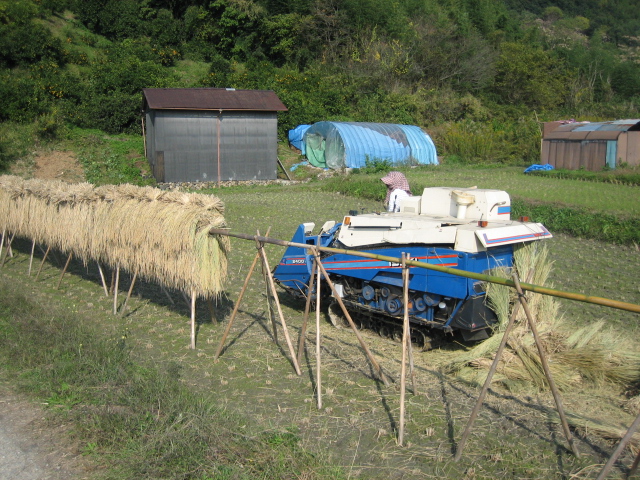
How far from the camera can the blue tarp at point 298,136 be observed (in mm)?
33625

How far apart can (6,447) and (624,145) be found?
30.4 metres

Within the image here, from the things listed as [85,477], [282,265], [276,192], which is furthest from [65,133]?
[85,477]

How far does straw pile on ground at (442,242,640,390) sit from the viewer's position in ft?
22.8

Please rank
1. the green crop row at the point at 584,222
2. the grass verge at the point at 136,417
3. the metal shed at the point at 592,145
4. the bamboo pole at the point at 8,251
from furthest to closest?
the metal shed at the point at 592,145, the green crop row at the point at 584,222, the bamboo pole at the point at 8,251, the grass verge at the point at 136,417

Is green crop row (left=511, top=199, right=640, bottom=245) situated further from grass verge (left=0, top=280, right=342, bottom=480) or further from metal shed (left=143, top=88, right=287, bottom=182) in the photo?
metal shed (left=143, top=88, right=287, bottom=182)

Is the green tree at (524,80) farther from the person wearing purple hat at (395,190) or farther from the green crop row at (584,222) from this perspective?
the person wearing purple hat at (395,190)

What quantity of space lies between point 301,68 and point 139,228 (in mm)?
38941

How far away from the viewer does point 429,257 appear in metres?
8.17

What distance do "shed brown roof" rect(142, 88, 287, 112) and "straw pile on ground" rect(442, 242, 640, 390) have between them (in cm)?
2176

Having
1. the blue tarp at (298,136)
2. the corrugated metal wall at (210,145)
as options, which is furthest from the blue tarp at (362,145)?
the corrugated metal wall at (210,145)

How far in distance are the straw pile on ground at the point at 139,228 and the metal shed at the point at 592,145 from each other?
86.1ft

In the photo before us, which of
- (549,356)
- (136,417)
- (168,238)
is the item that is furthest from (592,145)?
(136,417)

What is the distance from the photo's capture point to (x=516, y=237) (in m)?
8.15

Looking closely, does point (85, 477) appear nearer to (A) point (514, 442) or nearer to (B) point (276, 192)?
(A) point (514, 442)
